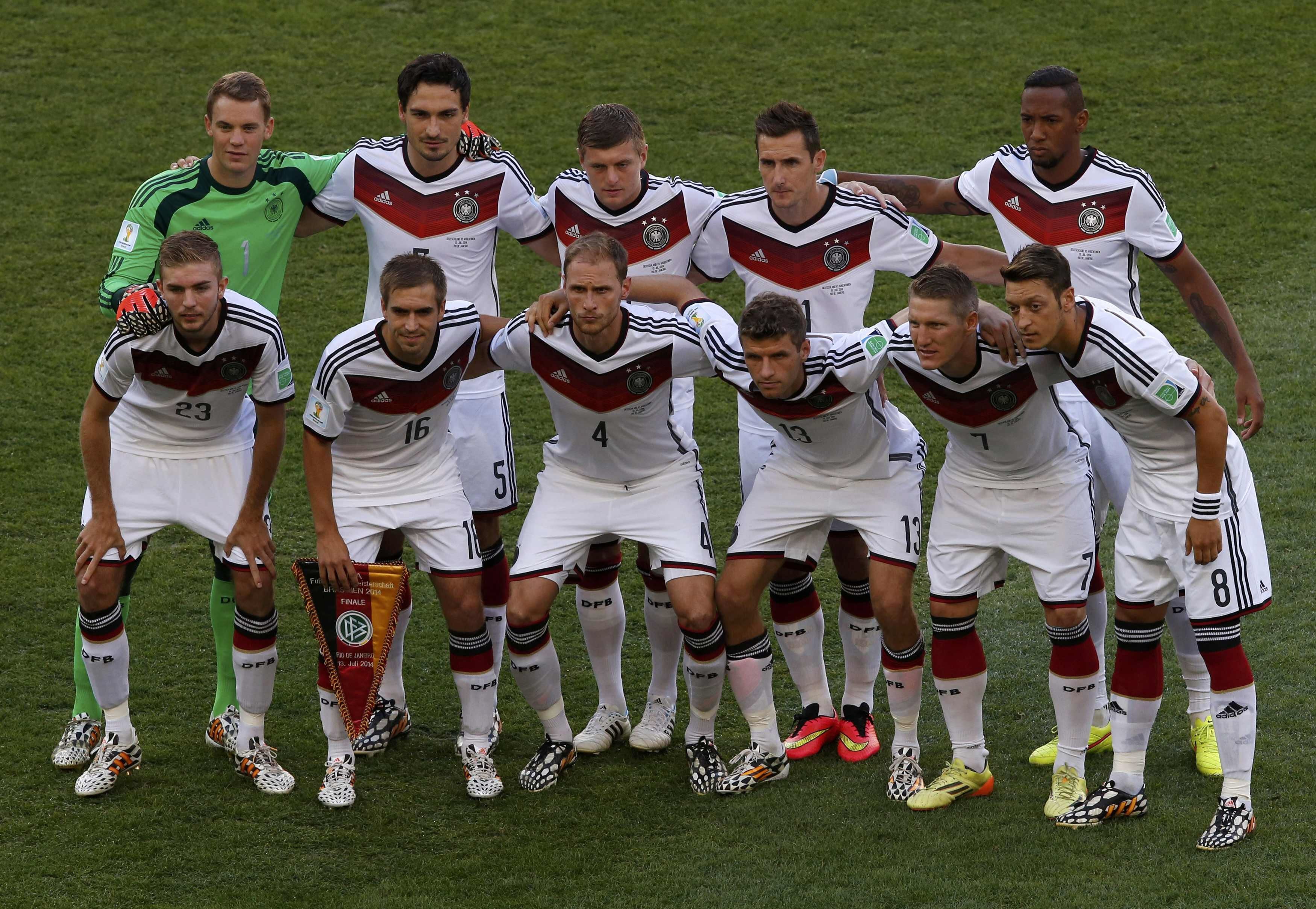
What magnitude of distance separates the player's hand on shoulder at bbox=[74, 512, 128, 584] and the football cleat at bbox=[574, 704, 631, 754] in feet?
6.22

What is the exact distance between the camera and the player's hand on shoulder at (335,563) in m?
5.49

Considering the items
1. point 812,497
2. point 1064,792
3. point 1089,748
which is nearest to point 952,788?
point 1064,792

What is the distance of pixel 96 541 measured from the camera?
552 cm

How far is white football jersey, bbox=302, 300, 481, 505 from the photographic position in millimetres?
5512

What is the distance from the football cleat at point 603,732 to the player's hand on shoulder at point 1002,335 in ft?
7.14

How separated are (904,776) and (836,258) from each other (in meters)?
1.95

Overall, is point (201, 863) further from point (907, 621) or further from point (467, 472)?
point (907, 621)

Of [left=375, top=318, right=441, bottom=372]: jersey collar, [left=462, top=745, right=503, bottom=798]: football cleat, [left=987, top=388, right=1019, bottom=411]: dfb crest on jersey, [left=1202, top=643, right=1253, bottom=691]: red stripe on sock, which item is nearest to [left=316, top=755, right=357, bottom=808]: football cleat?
[left=462, top=745, right=503, bottom=798]: football cleat

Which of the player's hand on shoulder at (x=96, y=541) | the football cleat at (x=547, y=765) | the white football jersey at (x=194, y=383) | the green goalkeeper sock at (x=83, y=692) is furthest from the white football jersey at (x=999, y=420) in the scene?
the green goalkeeper sock at (x=83, y=692)

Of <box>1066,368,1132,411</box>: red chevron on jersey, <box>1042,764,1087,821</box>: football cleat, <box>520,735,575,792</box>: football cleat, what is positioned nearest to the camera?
<box>1066,368,1132,411</box>: red chevron on jersey

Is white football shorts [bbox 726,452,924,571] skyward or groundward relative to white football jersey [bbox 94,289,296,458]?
groundward

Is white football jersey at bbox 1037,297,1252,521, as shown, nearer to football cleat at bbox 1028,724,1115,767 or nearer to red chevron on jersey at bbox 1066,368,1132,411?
red chevron on jersey at bbox 1066,368,1132,411

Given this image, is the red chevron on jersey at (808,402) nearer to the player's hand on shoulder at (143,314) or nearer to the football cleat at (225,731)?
the player's hand on shoulder at (143,314)

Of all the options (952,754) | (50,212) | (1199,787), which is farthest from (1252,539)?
(50,212)
